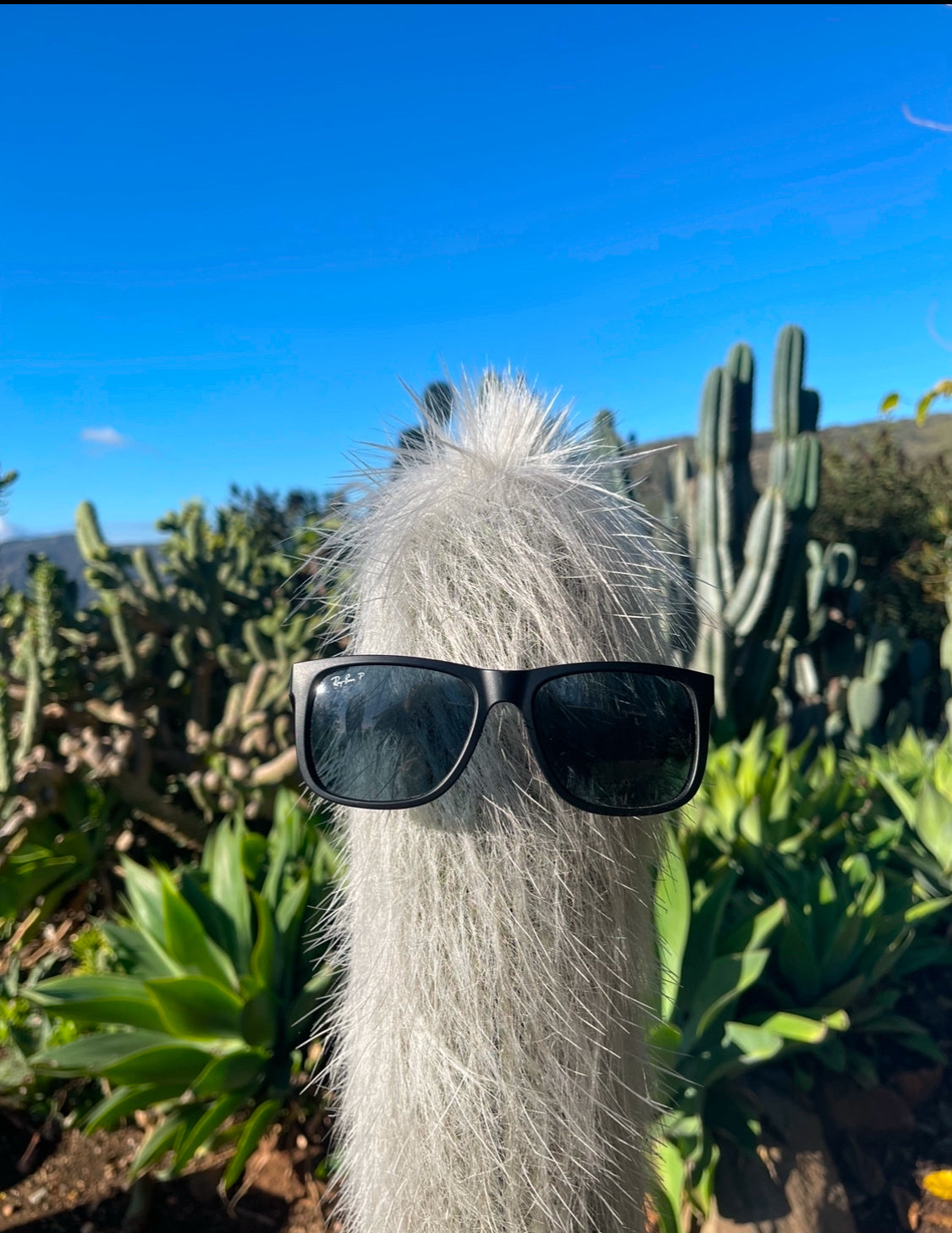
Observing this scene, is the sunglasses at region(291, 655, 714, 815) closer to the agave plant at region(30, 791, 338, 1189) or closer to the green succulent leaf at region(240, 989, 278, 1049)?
the agave plant at region(30, 791, 338, 1189)

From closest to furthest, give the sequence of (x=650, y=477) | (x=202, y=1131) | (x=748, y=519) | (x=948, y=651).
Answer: (x=650, y=477) → (x=202, y=1131) → (x=948, y=651) → (x=748, y=519)

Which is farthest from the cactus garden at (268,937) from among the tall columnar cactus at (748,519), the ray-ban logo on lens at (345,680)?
the ray-ban logo on lens at (345,680)

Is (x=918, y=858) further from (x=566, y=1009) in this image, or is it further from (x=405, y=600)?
(x=405, y=600)

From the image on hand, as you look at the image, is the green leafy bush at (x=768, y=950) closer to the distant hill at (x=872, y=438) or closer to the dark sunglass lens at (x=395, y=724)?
the dark sunglass lens at (x=395, y=724)

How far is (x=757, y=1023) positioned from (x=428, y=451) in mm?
1702

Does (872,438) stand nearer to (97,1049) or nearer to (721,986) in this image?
(721,986)

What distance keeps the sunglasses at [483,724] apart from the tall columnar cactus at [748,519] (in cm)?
373

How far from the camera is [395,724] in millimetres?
812

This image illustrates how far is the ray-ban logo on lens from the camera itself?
0.80 meters

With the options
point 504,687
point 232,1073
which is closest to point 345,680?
point 504,687

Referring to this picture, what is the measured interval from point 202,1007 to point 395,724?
1.35m

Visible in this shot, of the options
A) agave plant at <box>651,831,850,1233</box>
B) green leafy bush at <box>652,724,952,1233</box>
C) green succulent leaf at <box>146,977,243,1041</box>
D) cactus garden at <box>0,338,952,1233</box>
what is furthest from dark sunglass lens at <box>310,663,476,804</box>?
green succulent leaf at <box>146,977,243,1041</box>

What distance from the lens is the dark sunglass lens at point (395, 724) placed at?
2.60ft

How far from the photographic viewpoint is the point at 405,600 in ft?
2.85
